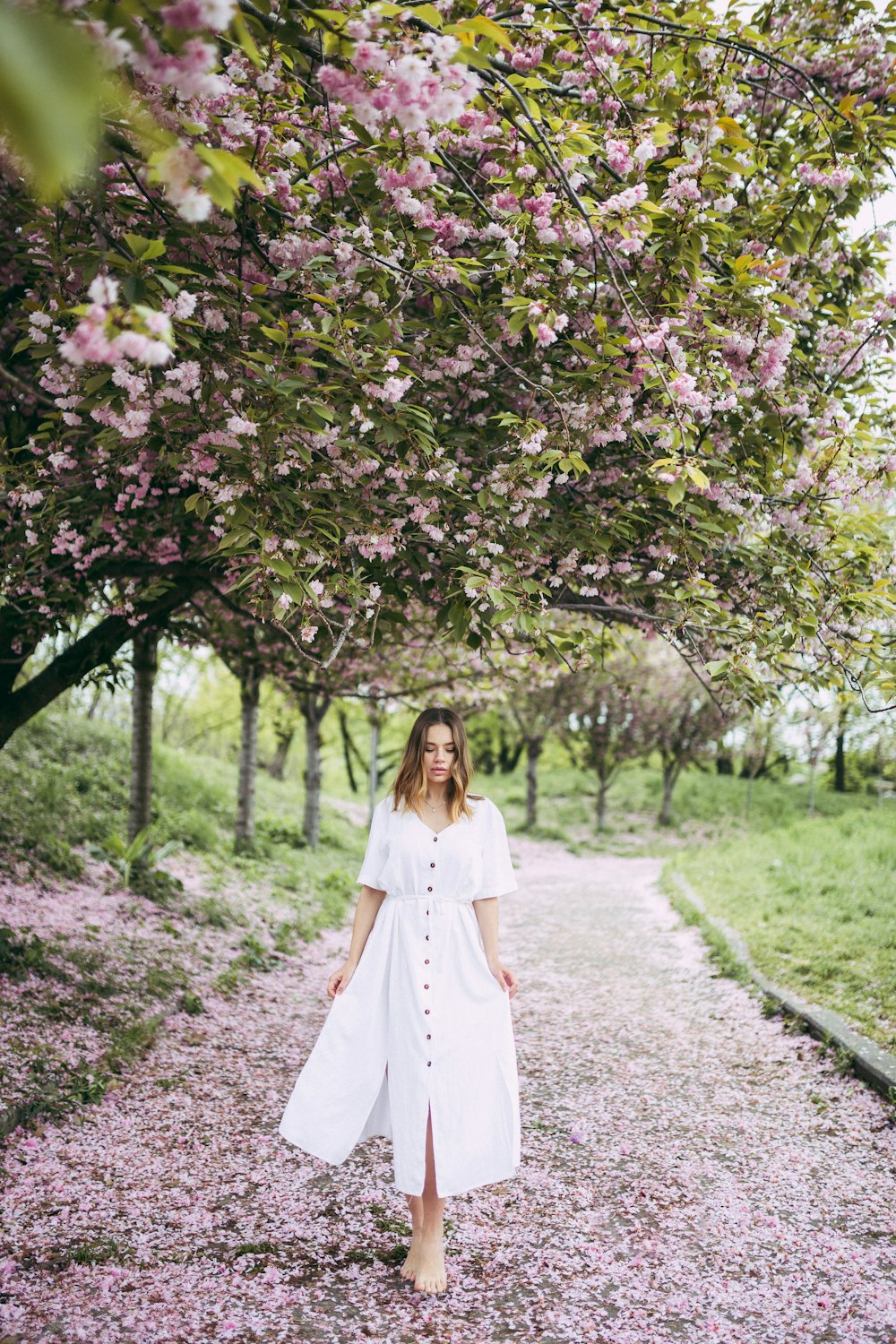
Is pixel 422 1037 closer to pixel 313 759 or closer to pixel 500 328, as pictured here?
pixel 500 328

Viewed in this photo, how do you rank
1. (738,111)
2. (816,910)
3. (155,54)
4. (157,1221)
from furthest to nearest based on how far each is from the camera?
(816,910) < (738,111) < (157,1221) < (155,54)

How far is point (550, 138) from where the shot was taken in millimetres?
3473

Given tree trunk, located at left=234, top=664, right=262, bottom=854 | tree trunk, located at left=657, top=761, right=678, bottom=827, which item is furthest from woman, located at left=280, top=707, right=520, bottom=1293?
tree trunk, located at left=657, top=761, right=678, bottom=827

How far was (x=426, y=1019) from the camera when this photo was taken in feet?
11.1

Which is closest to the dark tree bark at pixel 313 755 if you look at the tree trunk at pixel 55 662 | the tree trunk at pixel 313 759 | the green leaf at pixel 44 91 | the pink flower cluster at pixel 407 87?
the tree trunk at pixel 313 759

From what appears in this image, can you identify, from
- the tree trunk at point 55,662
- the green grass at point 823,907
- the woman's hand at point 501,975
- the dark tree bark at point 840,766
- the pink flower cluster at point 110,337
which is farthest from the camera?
the dark tree bark at point 840,766

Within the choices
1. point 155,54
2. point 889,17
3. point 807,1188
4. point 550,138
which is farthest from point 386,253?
point 807,1188

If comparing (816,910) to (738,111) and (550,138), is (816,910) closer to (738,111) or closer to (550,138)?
(738,111)

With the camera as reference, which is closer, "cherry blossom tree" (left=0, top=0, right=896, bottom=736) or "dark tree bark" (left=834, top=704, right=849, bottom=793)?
"cherry blossom tree" (left=0, top=0, right=896, bottom=736)

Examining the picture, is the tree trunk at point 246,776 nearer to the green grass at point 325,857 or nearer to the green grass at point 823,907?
the green grass at point 325,857

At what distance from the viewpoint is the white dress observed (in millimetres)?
3359

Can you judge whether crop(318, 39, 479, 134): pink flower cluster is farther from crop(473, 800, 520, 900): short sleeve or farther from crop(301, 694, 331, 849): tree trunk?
crop(301, 694, 331, 849): tree trunk

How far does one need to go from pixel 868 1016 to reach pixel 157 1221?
4820 mm

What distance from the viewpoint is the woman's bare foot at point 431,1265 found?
10.7ft
